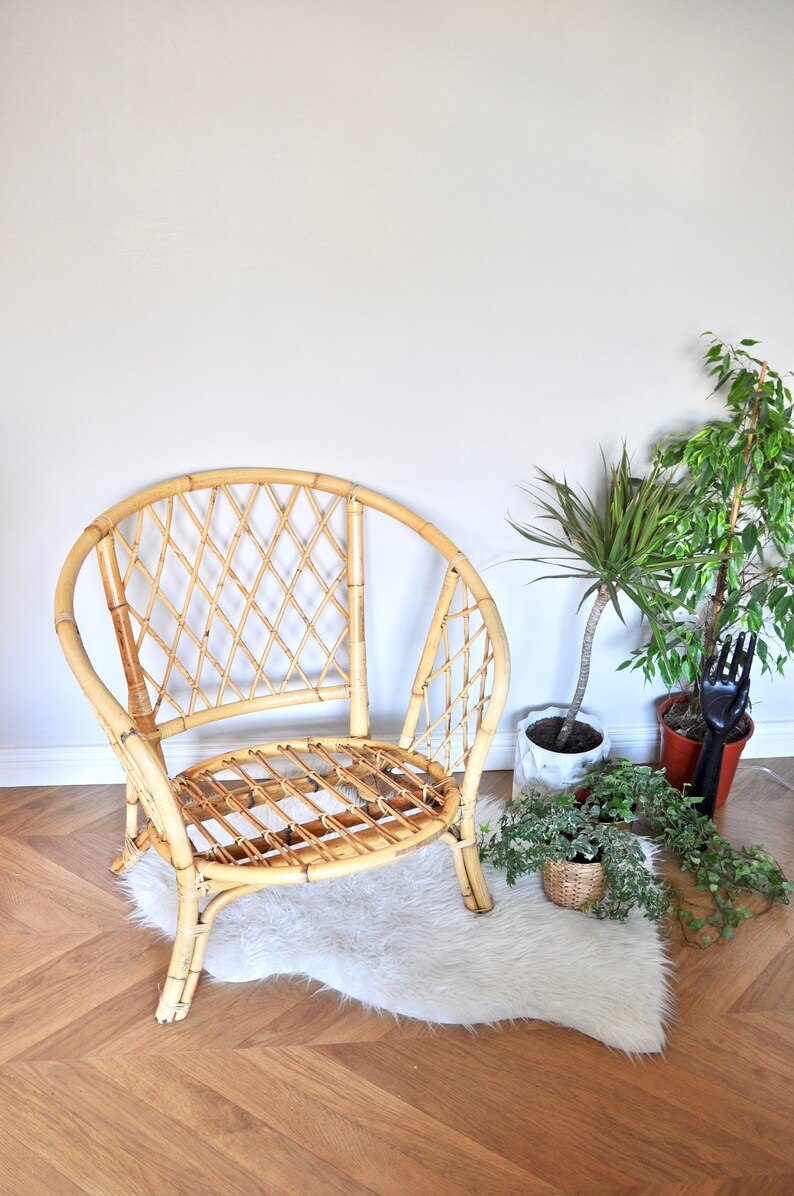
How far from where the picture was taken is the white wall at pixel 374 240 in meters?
1.80

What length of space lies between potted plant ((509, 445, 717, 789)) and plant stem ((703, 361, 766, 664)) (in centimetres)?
8

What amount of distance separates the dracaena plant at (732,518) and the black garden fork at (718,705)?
0.24 feet

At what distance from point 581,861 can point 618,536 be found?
26.2 inches

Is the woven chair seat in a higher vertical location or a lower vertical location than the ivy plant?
higher

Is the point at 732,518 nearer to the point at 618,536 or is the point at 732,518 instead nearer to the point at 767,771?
the point at 618,536

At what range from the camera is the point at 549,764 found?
213 cm

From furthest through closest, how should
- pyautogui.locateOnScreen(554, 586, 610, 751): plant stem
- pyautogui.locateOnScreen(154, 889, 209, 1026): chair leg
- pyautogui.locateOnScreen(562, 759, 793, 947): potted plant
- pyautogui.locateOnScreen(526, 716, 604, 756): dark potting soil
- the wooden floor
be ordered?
pyautogui.locateOnScreen(526, 716, 604, 756): dark potting soil, pyautogui.locateOnScreen(554, 586, 610, 751): plant stem, pyautogui.locateOnScreen(562, 759, 793, 947): potted plant, pyautogui.locateOnScreen(154, 889, 209, 1026): chair leg, the wooden floor

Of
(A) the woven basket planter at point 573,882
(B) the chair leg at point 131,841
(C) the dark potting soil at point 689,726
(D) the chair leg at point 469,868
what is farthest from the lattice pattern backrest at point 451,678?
(B) the chair leg at point 131,841

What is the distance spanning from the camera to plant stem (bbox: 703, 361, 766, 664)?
6.48 ft

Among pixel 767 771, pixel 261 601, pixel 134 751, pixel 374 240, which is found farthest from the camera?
pixel 767 771

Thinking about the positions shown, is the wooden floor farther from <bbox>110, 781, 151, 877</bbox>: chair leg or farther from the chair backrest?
the chair backrest

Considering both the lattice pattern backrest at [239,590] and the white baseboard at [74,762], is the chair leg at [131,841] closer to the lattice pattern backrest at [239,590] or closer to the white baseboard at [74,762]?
the lattice pattern backrest at [239,590]

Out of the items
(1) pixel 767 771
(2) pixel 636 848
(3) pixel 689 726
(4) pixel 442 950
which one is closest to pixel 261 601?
(4) pixel 442 950

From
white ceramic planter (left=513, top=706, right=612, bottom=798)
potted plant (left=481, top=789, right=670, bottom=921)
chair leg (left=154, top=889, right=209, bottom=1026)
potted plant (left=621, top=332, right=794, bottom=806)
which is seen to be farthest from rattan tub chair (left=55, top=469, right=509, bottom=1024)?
potted plant (left=621, top=332, right=794, bottom=806)
